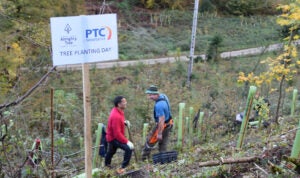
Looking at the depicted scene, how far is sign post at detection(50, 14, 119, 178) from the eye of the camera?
3.73 m

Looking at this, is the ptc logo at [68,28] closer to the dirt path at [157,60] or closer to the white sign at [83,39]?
the white sign at [83,39]

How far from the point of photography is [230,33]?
116 feet

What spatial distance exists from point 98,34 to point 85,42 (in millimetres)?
159

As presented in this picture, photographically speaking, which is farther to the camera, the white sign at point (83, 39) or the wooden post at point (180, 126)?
the wooden post at point (180, 126)

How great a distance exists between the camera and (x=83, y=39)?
3.84 m

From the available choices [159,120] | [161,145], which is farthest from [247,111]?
[161,145]

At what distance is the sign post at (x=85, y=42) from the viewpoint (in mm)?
3729

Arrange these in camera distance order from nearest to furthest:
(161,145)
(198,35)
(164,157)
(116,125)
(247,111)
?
(247,111) → (116,125) → (164,157) → (161,145) → (198,35)

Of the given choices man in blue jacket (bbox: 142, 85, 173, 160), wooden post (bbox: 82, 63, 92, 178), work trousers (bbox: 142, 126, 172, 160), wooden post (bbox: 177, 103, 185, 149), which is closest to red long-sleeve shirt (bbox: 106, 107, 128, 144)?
man in blue jacket (bbox: 142, 85, 173, 160)

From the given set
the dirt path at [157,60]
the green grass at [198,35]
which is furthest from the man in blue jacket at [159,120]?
the green grass at [198,35]

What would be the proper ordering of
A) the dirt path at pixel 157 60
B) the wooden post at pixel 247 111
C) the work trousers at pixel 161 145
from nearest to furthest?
the wooden post at pixel 247 111
the work trousers at pixel 161 145
the dirt path at pixel 157 60

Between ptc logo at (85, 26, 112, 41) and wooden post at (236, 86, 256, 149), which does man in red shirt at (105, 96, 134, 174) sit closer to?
wooden post at (236, 86, 256, 149)

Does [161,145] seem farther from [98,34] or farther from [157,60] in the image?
[157,60]

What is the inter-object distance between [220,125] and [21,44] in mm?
5876
